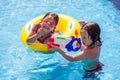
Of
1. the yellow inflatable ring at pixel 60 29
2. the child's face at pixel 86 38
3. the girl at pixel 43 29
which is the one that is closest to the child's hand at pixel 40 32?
the girl at pixel 43 29

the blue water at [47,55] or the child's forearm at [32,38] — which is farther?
the blue water at [47,55]

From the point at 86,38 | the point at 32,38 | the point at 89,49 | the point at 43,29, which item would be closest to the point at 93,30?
the point at 86,38

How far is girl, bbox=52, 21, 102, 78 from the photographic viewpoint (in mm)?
3701

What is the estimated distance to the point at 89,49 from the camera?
383 centimetres

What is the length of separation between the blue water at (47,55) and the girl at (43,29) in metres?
0.43

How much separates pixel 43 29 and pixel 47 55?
0.83m

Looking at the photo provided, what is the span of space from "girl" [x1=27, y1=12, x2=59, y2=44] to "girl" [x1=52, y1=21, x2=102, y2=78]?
0.38 meters

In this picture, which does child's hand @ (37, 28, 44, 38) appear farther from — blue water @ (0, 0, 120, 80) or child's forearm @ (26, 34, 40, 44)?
blue water @ (0, 0, 120, 80)

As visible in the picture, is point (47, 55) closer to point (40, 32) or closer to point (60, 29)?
point (60, 29)

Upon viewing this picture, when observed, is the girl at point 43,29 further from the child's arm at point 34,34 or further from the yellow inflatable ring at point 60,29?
the yellow inflatable ring at point 60,29

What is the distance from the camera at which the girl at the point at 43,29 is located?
13.1ft

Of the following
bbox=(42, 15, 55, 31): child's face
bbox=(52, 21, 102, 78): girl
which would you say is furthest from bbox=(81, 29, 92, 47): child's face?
bbox=(42, 15, 55, 31): child's face

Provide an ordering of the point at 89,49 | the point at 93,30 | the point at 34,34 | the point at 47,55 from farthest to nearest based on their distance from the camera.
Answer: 1. the point at 47,55
2. the point at 34,34
3. the point at 89,49
4. the point at 93,30

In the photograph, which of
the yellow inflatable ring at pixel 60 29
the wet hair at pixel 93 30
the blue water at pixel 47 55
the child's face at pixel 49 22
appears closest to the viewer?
the wet hair at pixel 93 30
